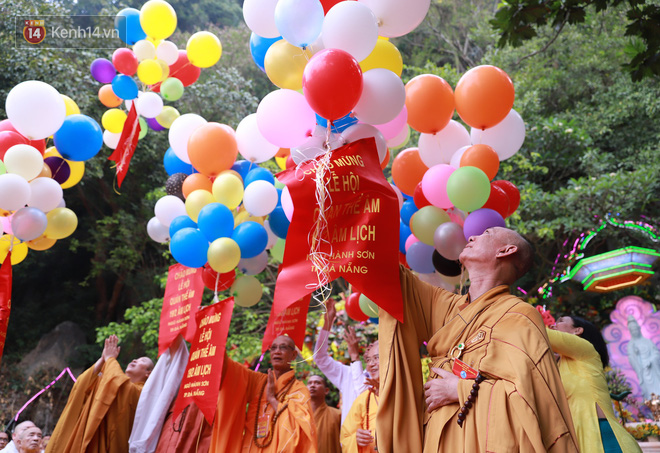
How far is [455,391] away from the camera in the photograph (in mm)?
2201

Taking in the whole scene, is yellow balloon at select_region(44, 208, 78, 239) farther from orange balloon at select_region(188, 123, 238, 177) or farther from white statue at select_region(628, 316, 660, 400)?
white statue at select_region(628, 316, 660, 400)

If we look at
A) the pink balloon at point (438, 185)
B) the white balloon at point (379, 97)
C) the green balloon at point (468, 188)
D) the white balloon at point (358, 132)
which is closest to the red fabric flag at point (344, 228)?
the white balloon at point (358, 132)

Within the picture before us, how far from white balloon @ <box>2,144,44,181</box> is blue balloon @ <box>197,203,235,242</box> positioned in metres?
1.41

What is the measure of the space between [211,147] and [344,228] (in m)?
1.76

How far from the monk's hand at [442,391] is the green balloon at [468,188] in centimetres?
134

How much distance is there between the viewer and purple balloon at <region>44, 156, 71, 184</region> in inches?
183

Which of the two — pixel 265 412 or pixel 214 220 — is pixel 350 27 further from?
pixel 265 412

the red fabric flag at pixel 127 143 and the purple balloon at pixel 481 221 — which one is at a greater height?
the red fabric flag at pixel 127 143

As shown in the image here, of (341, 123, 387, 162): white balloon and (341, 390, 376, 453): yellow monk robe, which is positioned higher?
(341, 123, 387, 162): white balloon

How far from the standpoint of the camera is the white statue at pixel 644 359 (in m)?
8.69

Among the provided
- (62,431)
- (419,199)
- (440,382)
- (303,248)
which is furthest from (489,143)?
(62,431)

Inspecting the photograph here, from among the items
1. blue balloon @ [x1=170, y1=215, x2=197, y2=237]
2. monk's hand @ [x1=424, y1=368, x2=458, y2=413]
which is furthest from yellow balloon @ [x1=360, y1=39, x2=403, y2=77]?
blue balloon @ [x1=170, y1=215, x2=197, y2=237]

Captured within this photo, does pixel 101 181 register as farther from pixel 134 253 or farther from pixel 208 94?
pixel 208 94

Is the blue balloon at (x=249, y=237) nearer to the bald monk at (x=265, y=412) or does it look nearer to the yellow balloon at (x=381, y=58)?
the bald monk at (x=265, y=412)
